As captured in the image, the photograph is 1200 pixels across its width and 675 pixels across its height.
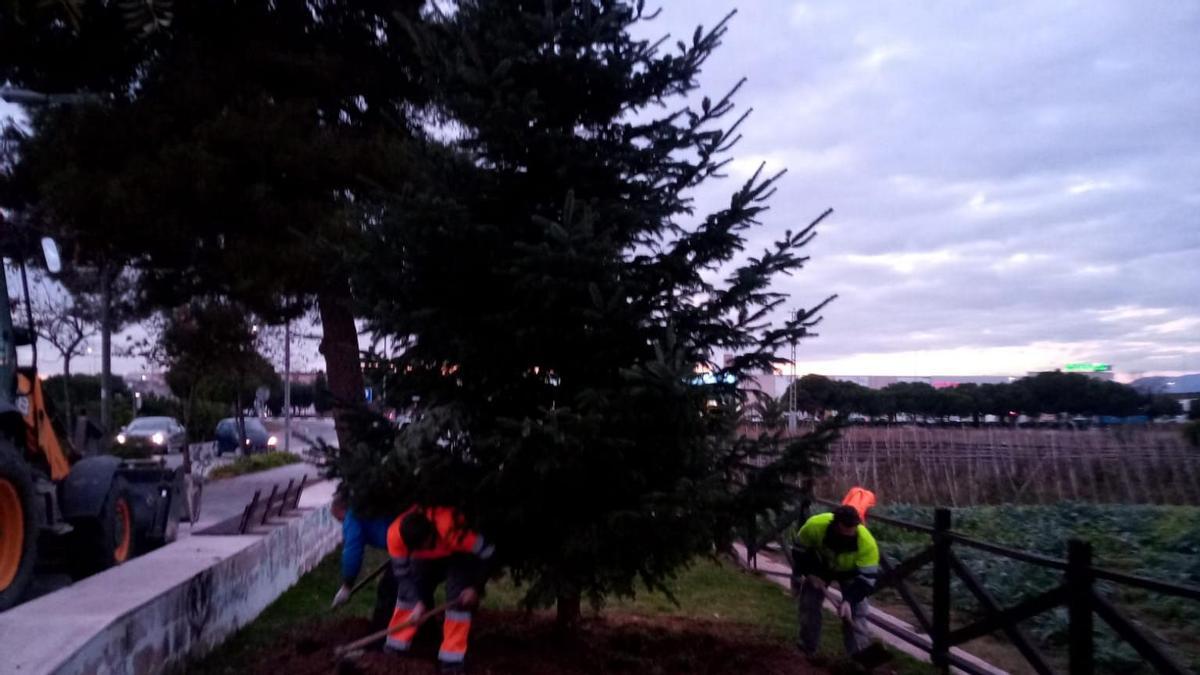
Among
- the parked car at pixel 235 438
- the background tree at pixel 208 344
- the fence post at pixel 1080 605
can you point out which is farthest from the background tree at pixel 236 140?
the parked car at pixel 235 438

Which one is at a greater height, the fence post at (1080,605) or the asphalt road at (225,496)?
the fence post at (1080,605)

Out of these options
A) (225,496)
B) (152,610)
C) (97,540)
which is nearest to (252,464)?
(225,496)

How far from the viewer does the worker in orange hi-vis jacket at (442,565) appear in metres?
6.43

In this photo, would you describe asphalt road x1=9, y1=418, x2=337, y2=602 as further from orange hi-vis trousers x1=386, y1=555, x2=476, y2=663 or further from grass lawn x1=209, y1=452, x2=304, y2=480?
orange hi-vis trousers x1=386, y1=555, x2=476, y2=663

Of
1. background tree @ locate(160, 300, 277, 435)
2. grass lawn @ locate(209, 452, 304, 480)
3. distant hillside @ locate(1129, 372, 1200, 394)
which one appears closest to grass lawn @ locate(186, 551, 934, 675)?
background tree @ locate(160, 300, 277, 435)

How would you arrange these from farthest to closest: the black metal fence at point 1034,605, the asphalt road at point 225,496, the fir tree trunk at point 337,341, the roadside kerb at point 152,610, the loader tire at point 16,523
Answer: the fir tree trunk at point 337,341
the asphalt road at point 225,496
the loader tire at point 16,523
the black metal fence at point 1034,605
the roadside kerb at point 152,610

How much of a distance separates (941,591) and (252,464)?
25538 millimetres

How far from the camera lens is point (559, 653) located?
690 cm

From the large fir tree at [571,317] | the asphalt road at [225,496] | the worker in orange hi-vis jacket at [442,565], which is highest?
the large fir tree at [571,317]

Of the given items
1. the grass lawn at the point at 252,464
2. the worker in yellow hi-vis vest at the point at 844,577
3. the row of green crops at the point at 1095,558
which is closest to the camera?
the worker in yellow hi-vis vest at the point at 844,577

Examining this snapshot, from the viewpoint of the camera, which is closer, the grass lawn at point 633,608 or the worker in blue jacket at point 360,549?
the worker in blue jacket at point 360,549

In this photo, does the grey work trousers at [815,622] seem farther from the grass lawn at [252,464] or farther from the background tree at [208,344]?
the grass lawn at [252,464]

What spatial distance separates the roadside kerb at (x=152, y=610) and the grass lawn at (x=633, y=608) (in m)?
0.20

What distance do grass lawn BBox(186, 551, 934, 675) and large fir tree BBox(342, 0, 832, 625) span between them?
1.06 metres
